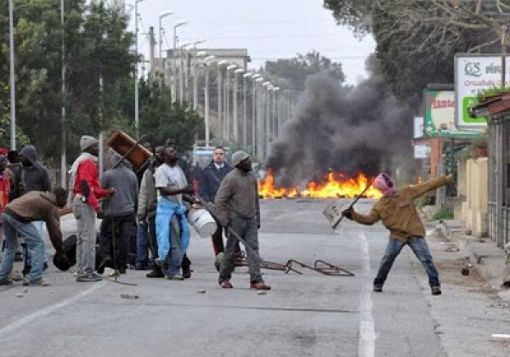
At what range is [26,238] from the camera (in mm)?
15188

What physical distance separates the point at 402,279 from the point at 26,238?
5354mm

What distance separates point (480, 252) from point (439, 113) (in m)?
17.4

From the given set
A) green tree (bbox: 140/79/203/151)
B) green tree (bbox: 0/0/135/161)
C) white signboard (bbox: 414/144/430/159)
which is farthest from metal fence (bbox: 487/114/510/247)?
green tree (bbox: 140/79/203/151)

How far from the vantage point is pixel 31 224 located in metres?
15.2

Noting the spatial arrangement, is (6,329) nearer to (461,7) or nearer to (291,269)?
(291,269)

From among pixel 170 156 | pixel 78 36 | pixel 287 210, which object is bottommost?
pixel 287 210

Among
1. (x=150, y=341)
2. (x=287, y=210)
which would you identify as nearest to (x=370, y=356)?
(x=150, y=341)

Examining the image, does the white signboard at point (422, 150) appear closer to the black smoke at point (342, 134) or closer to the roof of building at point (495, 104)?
the black smoke at point (342, 134)

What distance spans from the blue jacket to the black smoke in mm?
43537

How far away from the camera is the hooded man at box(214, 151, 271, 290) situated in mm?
14867

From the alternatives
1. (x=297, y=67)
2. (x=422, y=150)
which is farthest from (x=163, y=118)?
(x=297, y=67)

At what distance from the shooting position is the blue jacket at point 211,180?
18.1 m

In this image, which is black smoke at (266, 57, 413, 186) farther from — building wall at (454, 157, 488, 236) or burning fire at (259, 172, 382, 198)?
building wall at (454, 157, 488, 236)

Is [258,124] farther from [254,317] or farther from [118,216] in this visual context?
[254,317]
